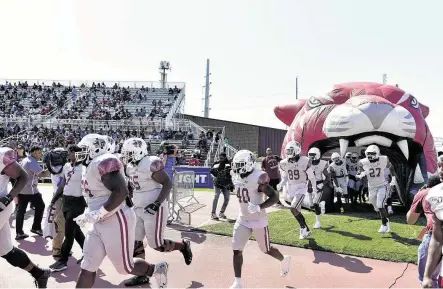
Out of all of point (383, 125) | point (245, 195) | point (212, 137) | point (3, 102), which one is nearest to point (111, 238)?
point (245, 195)

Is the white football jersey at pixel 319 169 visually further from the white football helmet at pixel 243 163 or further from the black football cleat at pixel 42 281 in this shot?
the black football cleat at pixel 42 281

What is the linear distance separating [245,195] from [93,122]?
77.1ft

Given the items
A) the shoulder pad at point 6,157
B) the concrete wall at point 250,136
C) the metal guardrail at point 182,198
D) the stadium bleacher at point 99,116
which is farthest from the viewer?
the concrete wall at point 250,136

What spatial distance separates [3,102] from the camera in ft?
105

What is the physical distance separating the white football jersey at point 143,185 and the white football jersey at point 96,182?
3.70ft

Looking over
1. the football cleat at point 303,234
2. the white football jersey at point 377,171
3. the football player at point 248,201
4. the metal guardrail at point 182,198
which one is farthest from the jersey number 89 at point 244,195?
the white football jersey at point 377,171

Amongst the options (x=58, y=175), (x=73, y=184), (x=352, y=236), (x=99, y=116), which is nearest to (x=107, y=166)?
(x=73, y=184)

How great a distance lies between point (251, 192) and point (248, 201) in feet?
0.37

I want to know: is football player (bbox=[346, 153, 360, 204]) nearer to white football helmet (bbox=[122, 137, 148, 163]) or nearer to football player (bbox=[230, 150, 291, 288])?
football player (bbox=[230, 150, 291, 288])

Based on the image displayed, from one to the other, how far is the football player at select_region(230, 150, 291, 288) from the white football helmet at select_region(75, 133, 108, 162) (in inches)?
59.1

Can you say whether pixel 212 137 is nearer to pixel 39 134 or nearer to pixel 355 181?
pixel 39 134

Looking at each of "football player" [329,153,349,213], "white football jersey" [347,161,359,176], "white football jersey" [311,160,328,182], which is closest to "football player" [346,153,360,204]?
"white football jersey" [347,161,359,176]

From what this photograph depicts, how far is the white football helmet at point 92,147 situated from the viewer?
4.00m

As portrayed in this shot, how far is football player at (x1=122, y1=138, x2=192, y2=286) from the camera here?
15.9 feet
